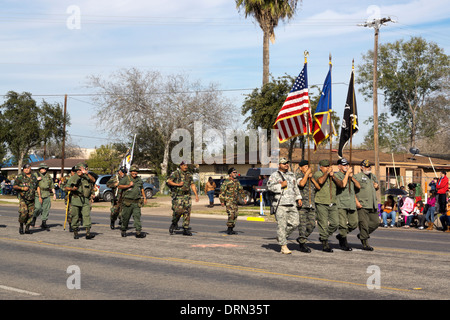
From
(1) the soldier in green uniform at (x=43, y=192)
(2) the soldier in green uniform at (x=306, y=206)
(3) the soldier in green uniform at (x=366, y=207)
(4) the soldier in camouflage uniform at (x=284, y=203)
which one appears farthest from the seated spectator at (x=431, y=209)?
(1) the soldier in green uniform at (x=43, y=192)

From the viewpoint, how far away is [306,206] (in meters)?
12.7

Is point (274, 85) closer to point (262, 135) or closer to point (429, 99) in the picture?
point (262, 135)

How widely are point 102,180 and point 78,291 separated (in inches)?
1154

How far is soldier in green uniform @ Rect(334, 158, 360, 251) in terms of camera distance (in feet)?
40.3

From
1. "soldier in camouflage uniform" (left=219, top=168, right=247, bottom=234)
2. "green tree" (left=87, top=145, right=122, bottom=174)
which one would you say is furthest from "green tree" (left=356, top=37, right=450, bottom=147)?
"soldier in camouflage uniform" (left=219, top=168, right=247, bottom=234)

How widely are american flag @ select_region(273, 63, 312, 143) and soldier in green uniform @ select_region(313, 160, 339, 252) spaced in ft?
9.83

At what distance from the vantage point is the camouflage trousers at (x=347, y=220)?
40.4 feet

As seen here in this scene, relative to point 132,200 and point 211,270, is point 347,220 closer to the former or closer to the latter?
point 211,270

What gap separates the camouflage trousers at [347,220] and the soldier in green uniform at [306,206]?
65 centimetres

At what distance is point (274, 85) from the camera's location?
113 feet

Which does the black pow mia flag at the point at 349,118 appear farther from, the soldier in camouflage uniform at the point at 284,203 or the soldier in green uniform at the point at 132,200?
the soldier in green uniform at the point at 132,200

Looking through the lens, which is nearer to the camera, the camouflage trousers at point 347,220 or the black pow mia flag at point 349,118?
the camouflage trousers at point 347,220

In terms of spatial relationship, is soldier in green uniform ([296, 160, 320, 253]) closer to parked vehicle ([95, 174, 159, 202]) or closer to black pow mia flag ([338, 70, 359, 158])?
black pow mia flag ([338, 70, 359, 158])
